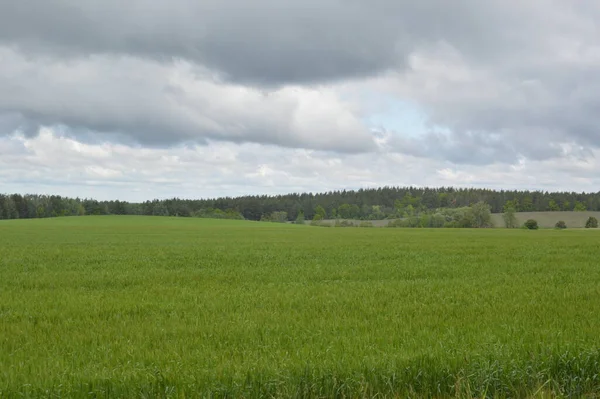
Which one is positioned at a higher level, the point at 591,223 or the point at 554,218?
the point at 554,218

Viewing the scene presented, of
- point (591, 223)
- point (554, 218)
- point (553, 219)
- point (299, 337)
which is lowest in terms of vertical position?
point (591, 223)

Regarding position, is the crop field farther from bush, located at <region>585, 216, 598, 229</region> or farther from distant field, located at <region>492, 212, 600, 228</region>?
distant field, located at <region>492, 212, 600, 228</region>

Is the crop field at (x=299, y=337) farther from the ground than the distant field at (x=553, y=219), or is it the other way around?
the crop field at (x=299, y=337)

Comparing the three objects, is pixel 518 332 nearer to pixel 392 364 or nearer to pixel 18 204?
pixel 392 364

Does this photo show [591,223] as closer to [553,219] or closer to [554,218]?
[553,219]

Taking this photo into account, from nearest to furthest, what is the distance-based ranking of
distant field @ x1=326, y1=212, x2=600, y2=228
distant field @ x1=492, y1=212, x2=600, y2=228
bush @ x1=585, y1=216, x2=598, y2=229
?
bush @ x1=585, y1=216, x2=598, y2=229
distant field @ x1=326, y1=212, x2=600, y2=228
distant field @ x1=492, y1=212, x2=600, y2=228

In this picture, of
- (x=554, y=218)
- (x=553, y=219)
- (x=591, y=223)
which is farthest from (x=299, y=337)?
(x=554, y=218)

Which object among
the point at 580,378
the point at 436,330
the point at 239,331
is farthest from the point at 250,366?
the point at 580,378

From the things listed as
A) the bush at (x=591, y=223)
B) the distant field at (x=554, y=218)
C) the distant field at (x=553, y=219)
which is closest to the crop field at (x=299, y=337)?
the distant field at (x=553, y=219)

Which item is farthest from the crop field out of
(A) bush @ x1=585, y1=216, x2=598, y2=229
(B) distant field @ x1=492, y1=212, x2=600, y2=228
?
(B) distant field @ x1=492, y1=212, x2=600, y2=228

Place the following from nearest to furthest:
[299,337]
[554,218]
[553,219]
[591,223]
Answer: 1. [299,337]
2. [591,223]
3. [553,219]
4. [554,218]

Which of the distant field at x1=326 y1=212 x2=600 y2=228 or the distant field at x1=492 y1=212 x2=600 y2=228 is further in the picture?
the distant field at x1=492 y1=212 x2=600 y2=228

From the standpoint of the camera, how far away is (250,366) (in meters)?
6.90

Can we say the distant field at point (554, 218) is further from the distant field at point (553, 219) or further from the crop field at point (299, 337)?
the crop field at point (299, 337)
